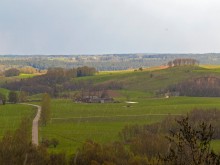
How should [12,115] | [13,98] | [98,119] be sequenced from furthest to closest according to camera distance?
[13,98]
[12,115]
[98,119]

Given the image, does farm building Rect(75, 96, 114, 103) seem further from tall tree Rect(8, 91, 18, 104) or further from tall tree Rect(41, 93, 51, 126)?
tall tree Rect(41, 93, 51, 126)

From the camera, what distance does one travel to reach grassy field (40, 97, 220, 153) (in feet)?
270

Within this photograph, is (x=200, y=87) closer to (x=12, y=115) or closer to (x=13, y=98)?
(x=13, y=98)

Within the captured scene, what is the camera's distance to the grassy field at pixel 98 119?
8244 cm

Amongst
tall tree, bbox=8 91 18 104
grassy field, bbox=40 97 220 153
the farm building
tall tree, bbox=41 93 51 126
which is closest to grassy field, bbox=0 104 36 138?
tall tree, bbox=41 93 51 126

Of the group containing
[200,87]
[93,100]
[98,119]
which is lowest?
[93,100]

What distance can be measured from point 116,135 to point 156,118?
2352cm

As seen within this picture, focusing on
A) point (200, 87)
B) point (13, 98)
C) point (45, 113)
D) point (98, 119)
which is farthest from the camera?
point (200, 87)

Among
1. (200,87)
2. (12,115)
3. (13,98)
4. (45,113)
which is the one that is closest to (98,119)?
(45,113)

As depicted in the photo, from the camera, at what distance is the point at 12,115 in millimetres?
117688

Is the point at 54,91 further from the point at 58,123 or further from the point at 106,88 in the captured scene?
the point at 58,123

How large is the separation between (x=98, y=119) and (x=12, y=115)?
2618 centimetres

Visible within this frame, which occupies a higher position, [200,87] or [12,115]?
[200,87]

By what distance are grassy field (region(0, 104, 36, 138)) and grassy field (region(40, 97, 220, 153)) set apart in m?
7.21
